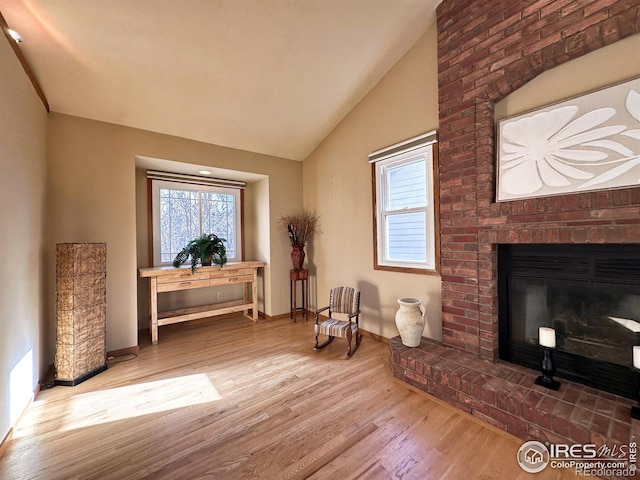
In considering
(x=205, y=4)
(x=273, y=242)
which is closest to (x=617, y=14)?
(x=205, y=4)

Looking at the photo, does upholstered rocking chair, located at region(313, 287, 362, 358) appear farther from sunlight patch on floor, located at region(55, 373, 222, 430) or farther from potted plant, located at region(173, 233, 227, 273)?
potted plant, located at region(173, 233, 227, 273)

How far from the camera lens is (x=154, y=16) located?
2141 millimetres

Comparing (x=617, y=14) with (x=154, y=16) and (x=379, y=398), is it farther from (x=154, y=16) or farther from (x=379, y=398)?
(x=154, y=16)

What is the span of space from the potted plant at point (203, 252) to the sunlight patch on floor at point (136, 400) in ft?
4.96

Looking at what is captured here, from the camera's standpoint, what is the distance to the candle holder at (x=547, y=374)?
73.9 inches

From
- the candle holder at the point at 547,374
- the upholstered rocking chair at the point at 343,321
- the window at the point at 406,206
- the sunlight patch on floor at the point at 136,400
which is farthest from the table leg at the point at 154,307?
the candle holder at the point at 547,374

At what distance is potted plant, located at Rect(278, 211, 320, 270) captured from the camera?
4.19 metres

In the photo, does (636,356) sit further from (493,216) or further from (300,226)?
(300,226)

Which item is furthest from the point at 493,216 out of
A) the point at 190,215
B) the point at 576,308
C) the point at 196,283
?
the point at 190,215

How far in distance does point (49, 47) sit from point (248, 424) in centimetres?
339

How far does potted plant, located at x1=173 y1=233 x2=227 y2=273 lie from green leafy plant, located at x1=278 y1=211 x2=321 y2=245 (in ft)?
3.44

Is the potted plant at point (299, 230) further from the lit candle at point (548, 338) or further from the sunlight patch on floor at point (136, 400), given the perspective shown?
the lit candle at point (548, 338)

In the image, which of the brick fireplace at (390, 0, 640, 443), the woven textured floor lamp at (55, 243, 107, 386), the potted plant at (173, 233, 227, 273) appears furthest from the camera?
the potted plant at (173, 233, 227, 273)

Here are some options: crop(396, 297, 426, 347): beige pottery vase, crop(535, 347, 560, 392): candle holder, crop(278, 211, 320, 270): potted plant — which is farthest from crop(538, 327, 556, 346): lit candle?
crop(278, 211, 320, 270): potted plant
